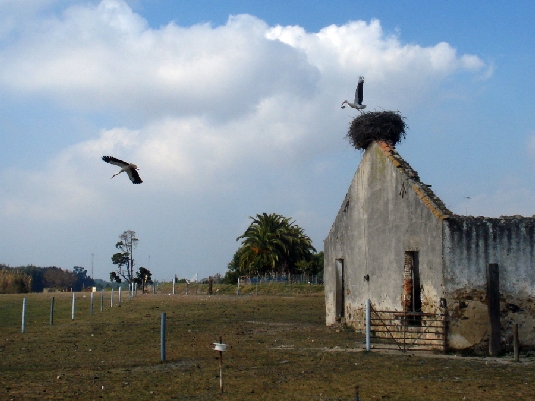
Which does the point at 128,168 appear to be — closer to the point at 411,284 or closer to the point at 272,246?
the point at 411,284

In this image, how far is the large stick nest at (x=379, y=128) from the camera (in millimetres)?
21625

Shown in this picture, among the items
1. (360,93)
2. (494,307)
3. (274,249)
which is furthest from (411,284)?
(274,249)

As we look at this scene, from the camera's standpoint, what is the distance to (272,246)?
61125 mm

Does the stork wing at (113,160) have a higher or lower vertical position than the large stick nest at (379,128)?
lower

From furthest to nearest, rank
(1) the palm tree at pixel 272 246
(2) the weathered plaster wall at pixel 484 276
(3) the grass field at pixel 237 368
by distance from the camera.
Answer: (1) the palm tree at pixel 272 246 → (2) the weathered plaster wall at pixel 484 276 → (3) the grass field at pixel 237 368

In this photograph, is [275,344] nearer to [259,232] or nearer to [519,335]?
[519,335]

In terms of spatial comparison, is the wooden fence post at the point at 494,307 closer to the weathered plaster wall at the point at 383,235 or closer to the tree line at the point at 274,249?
the weathered plaster wall at the point at 383,235

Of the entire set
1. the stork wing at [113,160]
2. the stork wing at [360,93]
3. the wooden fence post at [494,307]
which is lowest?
the wooden fence post at [494,307]

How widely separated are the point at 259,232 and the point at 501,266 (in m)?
46.1

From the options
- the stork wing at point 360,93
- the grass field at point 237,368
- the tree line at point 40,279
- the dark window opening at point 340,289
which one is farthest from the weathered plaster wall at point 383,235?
the tree line at point 40,279

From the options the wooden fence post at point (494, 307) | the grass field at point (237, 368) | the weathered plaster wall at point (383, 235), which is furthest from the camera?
the weathered plaster wall at point (383, 235)

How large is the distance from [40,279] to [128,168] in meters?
102

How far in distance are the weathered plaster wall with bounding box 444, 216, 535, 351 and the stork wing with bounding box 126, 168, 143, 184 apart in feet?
27.1

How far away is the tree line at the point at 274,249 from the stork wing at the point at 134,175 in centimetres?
4285
